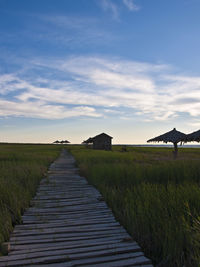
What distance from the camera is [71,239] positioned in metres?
2.84

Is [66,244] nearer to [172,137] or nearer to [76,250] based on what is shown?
[76,250]

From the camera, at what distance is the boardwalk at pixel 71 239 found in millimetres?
2324

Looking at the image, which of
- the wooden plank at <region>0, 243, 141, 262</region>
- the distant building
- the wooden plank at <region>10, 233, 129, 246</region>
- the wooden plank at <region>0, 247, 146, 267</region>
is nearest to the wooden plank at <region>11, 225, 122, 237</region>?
the wooden plank at <region>10, 233, 129, 246</region>

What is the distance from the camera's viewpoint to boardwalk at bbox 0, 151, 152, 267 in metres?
2.32

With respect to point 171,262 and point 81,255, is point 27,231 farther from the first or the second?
point 171,262

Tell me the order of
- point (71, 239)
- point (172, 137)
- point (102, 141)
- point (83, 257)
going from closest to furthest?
1. point (83, 257)
2. point (71, 239)
3. point (172, 137)
4. point (102, 141)

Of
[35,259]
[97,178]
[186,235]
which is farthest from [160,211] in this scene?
[97,178]

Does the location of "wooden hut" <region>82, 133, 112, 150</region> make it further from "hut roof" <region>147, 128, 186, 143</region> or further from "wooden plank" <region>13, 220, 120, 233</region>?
"wooden plank" <region>13, 220, 120, 233</region>

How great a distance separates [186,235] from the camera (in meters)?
2.55

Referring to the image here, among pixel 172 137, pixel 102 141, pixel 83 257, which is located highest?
pixel 102 141

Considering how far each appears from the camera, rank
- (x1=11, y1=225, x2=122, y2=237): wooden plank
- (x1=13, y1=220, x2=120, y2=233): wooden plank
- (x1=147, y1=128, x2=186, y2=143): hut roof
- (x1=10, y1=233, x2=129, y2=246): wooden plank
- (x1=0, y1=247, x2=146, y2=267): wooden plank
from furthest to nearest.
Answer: (x1=147, y1=128, x2=186, y2=143): hut roof → (x1=13, y1=220, x2=120, y2=233): wooden plank → (x1=11, y1=225, x2=122, y2=237): wooden plank → (x1=10, y1=233, x2=129, y2=246): wooden plank → (x1=0, y1=247, x2=146, y2=267): wooden plank

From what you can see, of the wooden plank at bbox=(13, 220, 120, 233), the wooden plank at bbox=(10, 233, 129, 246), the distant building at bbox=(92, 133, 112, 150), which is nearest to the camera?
the wooden plank at bbox=(10, 233, 129, 246)

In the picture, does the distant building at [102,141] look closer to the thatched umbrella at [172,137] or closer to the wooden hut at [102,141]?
the wooden hut at [102,141]

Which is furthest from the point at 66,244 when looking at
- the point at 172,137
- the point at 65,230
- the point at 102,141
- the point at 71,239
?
the point at 102,141
